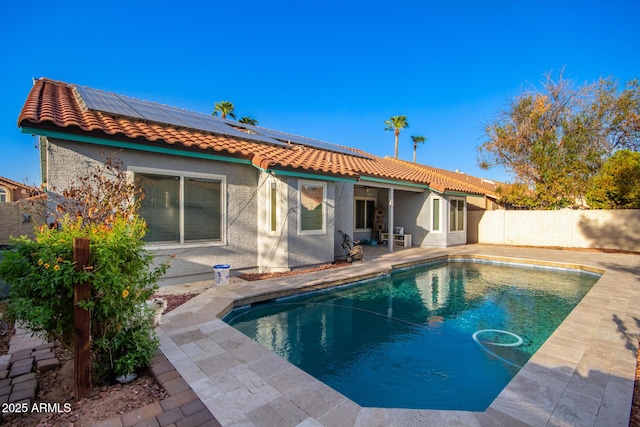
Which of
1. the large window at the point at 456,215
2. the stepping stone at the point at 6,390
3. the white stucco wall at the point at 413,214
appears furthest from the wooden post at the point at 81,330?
the large window at the point at 456,215

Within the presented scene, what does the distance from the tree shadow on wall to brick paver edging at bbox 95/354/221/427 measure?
2126 cm

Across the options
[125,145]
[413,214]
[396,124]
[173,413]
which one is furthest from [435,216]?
[396,124]

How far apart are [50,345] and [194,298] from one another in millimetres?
2751

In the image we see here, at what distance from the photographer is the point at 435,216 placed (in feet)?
56.6

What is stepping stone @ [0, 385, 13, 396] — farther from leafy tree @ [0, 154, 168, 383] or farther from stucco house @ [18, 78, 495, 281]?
stucco house @ [18, 78, 495, 281]

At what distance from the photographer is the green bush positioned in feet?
10.2

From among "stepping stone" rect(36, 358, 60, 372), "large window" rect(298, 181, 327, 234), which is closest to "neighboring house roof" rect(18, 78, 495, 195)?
"large window" rect(298, 181, 327, 234)

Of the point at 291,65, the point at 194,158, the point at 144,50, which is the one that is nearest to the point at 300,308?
the point at 194,158

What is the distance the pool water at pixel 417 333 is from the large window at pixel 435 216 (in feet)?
20.8

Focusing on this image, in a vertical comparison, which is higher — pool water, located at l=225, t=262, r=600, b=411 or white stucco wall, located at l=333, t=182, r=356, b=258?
white stucco wall, located at l=333, t=182, r=356, b=258

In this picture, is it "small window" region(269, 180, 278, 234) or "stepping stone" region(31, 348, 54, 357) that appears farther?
"small window" region(269, 180, 278, 234)

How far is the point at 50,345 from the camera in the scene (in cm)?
462

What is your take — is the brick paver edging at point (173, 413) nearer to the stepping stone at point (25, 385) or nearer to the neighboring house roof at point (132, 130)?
the stepping stone at point (25, 385)

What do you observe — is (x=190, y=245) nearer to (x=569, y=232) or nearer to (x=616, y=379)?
(x=616, y=379)
